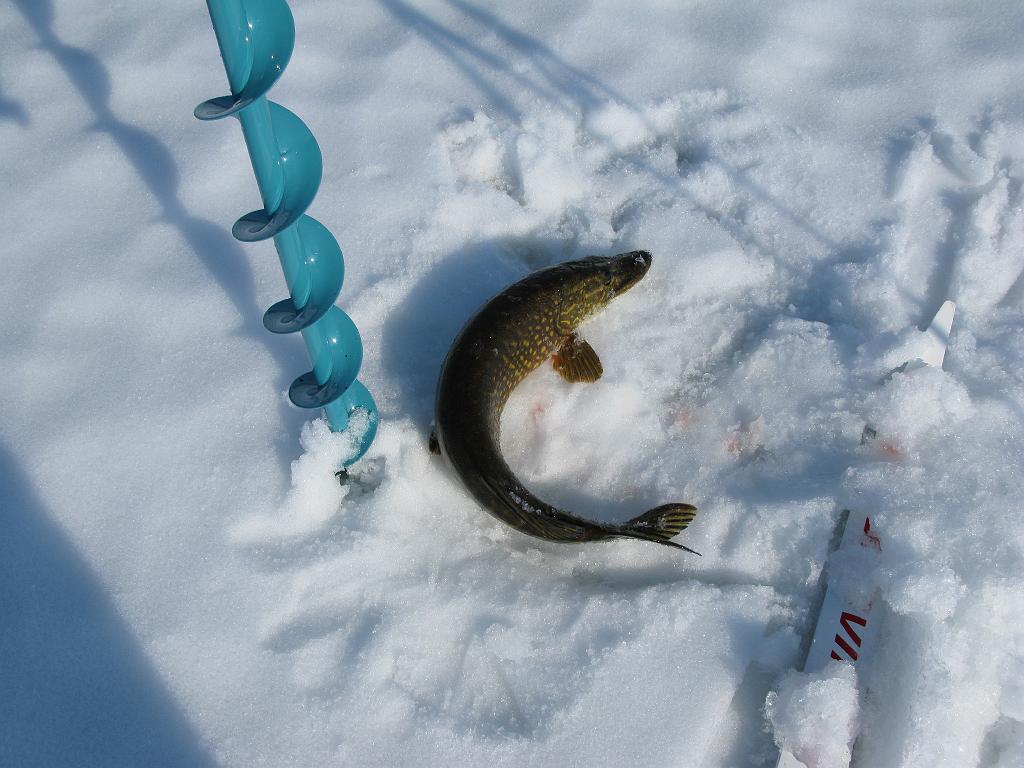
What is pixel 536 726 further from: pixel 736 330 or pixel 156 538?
pixel 736 330

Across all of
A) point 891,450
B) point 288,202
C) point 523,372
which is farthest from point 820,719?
point 288,202

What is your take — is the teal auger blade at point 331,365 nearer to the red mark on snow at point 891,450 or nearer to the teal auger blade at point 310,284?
the teal auger blade at point 310,284

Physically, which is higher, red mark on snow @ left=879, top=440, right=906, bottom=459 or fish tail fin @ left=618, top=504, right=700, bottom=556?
red mark on snow @ left=879, top=440, right=906, bottom=459

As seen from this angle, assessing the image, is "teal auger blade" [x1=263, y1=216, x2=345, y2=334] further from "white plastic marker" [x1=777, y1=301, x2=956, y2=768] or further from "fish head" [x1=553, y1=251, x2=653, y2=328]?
"white plastic marker" [x1=777, y1=301, x2=956, y2=768]

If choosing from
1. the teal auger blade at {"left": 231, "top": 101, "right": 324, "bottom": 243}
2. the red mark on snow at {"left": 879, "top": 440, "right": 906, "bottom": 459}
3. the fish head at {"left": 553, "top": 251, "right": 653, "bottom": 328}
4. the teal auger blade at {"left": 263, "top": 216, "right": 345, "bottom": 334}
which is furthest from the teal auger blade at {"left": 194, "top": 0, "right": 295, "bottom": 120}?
the red mark on snow at {"left": 879, "top": 440, "right": 906, "bottom": 459}

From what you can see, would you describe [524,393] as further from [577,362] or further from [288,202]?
[288,202]

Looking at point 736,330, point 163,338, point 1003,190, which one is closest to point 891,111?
point 1003,190

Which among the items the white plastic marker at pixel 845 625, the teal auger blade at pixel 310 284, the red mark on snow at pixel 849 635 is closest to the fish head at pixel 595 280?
the teal auger blade at pixel 310 284
